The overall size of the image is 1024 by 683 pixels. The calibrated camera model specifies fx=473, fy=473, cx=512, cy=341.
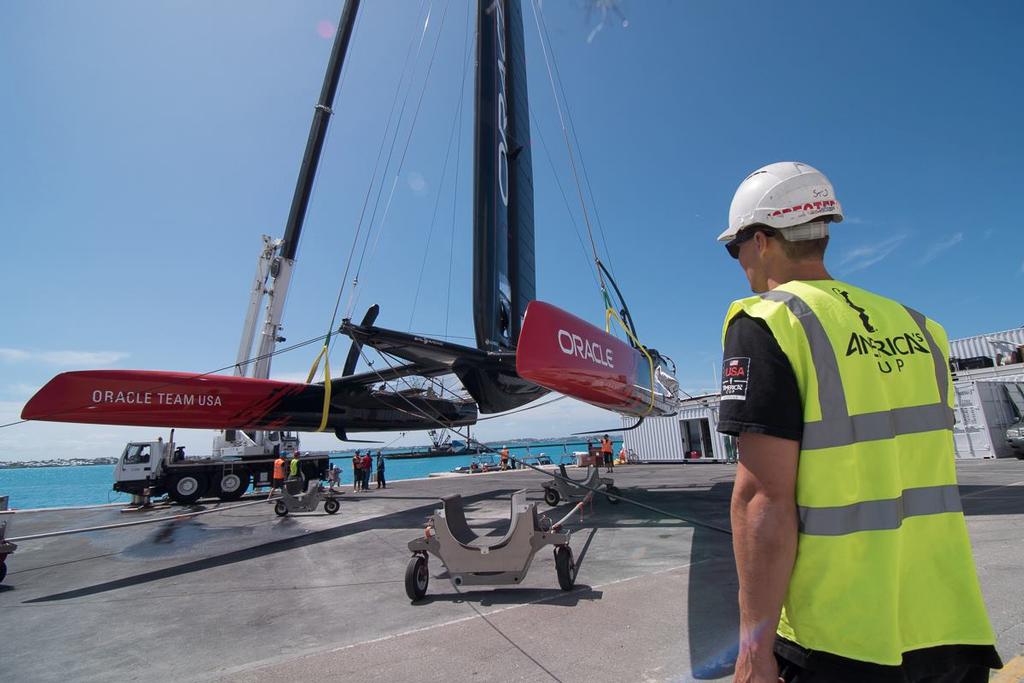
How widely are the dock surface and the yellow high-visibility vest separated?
5.65 ft

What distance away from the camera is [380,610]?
356 centimetres

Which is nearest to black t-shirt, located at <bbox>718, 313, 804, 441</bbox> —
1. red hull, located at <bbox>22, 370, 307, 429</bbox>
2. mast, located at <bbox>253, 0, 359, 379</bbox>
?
red hull, located at <bbox>22, 370, 307, 429</bbox>

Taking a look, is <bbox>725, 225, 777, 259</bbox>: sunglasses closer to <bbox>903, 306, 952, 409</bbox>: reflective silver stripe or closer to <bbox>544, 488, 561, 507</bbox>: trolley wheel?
<bbox>903, 306, 952, 409</bbox>: reflective silver stripe

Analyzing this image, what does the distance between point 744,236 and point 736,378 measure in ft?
1.65

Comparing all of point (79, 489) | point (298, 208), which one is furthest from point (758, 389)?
point (79, 489)

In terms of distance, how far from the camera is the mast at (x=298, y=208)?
1294 cm

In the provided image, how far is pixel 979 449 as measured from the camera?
48.8ft

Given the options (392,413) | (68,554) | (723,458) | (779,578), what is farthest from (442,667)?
(723,458)

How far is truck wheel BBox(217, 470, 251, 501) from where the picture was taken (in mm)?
13422

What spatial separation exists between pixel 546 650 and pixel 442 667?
1.91ft

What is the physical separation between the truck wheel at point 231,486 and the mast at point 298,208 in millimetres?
3267

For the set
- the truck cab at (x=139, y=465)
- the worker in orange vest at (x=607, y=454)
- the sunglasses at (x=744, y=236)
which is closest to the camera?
the sunglasses at (x=744, y=236)

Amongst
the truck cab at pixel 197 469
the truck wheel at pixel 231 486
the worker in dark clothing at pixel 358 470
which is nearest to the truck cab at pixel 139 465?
the truck cab at pixel 197 469

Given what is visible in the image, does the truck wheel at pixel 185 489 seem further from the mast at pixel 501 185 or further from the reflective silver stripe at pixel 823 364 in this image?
the reflective silver stripe at pixel 823 364
